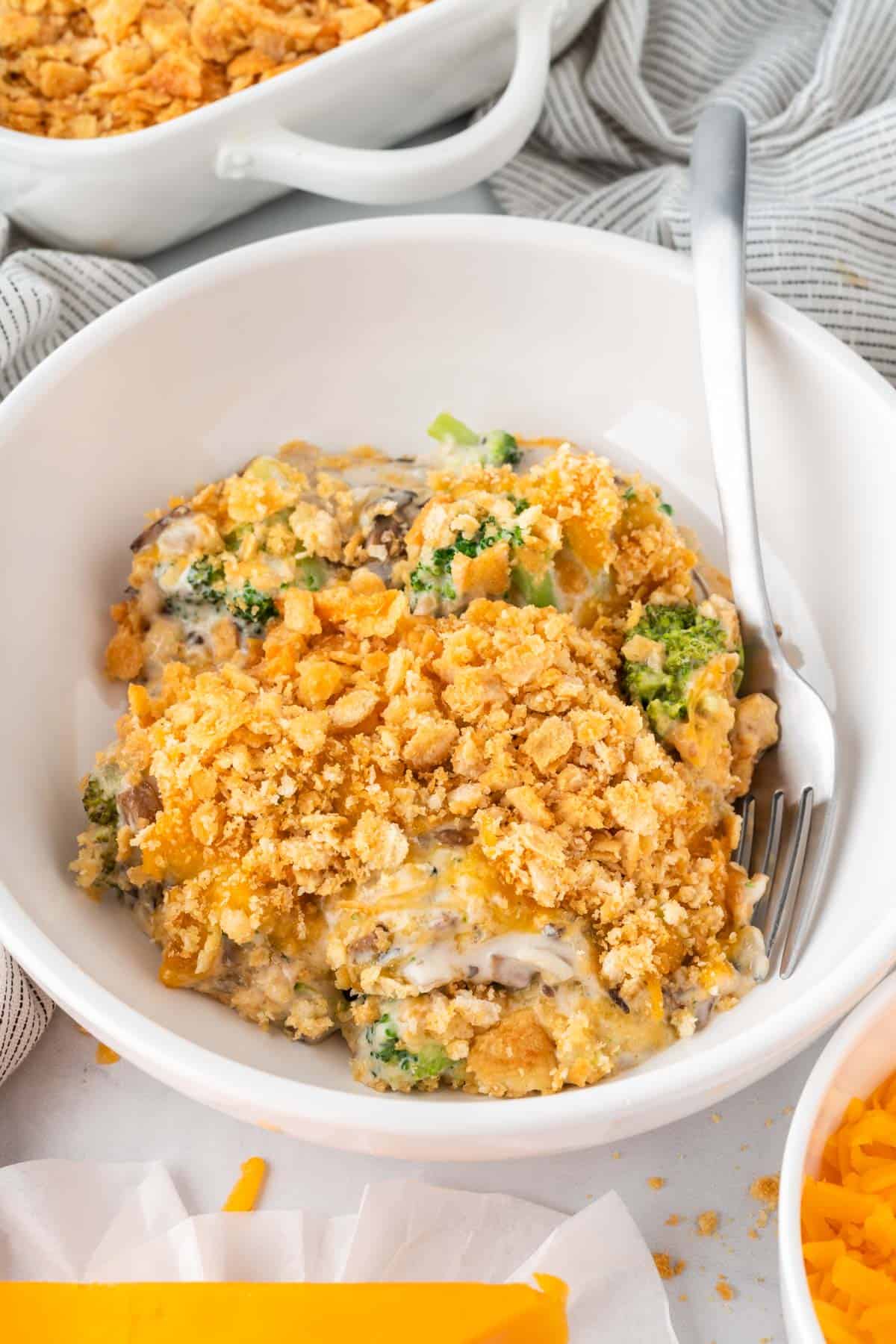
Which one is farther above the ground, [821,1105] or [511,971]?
[511,971]

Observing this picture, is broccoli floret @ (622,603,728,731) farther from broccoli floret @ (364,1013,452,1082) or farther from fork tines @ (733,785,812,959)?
broccoli floret @ (364,1013,452,1082)

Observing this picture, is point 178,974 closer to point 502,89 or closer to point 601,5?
point 502,89

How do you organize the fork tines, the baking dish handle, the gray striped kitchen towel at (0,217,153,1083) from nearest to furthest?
1. the fork tines
2. the baking dish handle
3. the gray striped kitchen towel at (0,217,153,1083)

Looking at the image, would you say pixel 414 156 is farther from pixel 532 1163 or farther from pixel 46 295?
pixel 532 1163

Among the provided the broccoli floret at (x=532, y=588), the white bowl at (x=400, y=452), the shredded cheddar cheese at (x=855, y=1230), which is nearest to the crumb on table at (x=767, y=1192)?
A: the shredded cheddar cheese at (x=855, y=1230)

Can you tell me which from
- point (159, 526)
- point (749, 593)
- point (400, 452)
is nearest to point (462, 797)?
point (749, 593)

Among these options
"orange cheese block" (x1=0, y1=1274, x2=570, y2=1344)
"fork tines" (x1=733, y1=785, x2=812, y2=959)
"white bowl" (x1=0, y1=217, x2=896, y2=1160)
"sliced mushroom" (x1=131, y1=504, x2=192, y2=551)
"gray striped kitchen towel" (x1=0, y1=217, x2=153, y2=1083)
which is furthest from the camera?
"gray striped kitchen towel" (x1=0, y1=217, x2=153, y2=1083)

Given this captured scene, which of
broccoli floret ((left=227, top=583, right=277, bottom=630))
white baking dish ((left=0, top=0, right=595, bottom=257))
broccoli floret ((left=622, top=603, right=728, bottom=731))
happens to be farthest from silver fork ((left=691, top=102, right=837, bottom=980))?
broccoli floret ((left=227, top=583, right=277, bottom=630))
